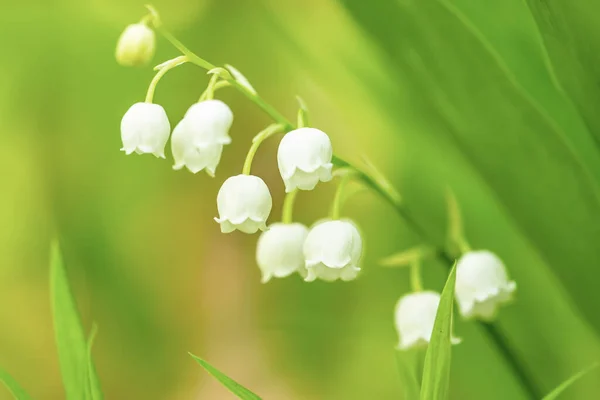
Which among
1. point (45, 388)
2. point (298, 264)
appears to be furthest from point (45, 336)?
point (298, 264)

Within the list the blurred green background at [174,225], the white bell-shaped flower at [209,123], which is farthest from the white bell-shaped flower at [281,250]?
the blurred green background at [174,225]

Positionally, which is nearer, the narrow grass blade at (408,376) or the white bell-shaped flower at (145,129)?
the white bell-shaped flower at (145,129)

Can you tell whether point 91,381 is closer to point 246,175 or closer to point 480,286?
point 246,175

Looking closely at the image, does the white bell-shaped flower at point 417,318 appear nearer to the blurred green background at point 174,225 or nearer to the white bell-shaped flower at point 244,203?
the white bell-shaped flower at point 244,203

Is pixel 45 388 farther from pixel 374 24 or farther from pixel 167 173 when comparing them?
pixel 374 24

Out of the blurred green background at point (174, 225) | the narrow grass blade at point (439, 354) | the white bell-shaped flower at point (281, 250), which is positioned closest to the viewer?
the narrow grass blade at point (439, 354)

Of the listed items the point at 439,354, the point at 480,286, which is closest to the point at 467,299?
the point at 480,286

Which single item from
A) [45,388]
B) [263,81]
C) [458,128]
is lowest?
[45,388]
